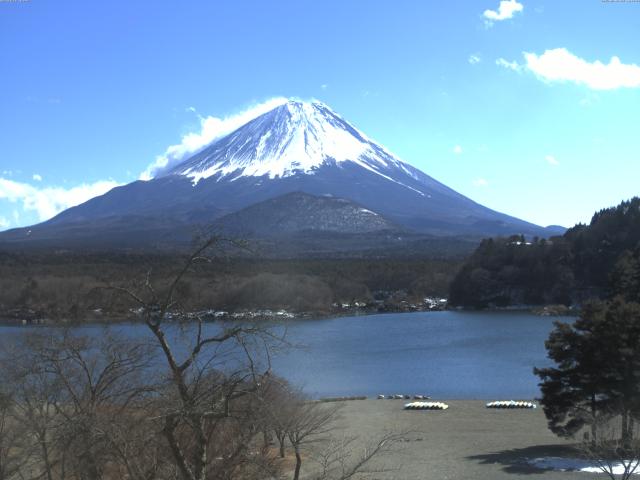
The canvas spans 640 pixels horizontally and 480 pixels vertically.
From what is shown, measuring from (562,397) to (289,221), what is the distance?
296ft

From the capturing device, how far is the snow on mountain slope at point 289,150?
440 ft

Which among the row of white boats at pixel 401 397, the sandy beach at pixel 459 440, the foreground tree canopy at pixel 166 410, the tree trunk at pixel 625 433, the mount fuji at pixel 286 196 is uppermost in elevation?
the mount fuji at pixel 286 196

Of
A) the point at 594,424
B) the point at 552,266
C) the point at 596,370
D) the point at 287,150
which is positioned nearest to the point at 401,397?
the point at 596,370

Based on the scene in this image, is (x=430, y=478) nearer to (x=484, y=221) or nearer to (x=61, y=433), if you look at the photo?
(x=61, y=433)

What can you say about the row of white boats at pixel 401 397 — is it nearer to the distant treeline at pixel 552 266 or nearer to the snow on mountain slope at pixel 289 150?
the distant treeline at pixel 552 266

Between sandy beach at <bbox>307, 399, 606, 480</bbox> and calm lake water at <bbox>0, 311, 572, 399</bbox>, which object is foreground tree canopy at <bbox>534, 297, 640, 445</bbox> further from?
calm lake water at <bbox>0, 311, 572, 399</bbox>

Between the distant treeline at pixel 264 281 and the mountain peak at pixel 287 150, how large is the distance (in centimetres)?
6026

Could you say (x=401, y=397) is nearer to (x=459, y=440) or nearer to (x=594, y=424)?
(x=459, y=440)

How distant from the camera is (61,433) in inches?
175

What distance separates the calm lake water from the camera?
76.9 feet

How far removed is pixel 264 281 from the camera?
46.0 metres

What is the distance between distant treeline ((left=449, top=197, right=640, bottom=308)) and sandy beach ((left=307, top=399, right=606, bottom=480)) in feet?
130

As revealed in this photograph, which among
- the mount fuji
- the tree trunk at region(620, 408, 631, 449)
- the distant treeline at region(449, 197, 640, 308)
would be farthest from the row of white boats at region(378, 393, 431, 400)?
the mount fuji

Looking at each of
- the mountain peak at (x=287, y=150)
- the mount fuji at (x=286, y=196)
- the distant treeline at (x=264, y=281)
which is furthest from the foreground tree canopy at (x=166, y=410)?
the mountain peak at (x=287, y=150)
